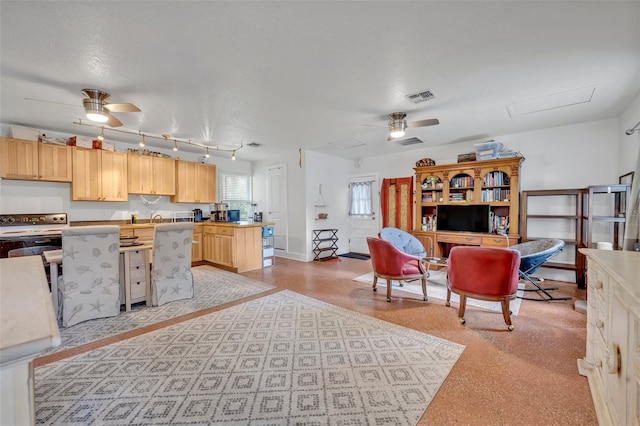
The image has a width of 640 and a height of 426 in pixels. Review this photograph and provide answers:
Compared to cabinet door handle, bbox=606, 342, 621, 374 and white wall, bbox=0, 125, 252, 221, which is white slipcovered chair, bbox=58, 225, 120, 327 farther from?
cabinet door handle, bbox=606, 342, 621, 374

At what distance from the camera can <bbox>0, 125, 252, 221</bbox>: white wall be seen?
4.18m

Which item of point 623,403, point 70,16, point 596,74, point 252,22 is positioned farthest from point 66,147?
point 596,74

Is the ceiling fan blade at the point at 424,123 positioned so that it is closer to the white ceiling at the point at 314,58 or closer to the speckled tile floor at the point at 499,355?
the white ceiling at the point at 314,58

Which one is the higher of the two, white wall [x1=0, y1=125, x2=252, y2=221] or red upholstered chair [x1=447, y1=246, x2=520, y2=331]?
white wall [x1=0, y1=125, x2=252, y2=221]

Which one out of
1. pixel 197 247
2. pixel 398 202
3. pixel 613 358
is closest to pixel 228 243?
pixel 197 247

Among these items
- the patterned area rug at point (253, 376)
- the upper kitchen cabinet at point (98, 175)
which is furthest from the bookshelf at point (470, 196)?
the upper kitchen cabinet at point (98, 175)

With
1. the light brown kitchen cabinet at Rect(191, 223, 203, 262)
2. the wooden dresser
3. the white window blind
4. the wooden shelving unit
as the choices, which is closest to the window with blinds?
the white window blind

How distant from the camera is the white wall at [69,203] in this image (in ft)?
13.7

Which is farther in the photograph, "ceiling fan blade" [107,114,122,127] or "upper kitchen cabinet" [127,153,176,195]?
"upper kitchen cabinet" [127,153,176,195]

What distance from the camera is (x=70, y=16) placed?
1836mm

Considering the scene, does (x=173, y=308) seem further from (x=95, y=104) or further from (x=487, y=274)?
(x=487, y=274)

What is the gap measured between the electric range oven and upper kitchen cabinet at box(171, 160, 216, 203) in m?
1.94

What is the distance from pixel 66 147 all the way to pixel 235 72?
152 inches

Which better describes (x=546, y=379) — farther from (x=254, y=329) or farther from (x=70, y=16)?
(x=70, y=16)
